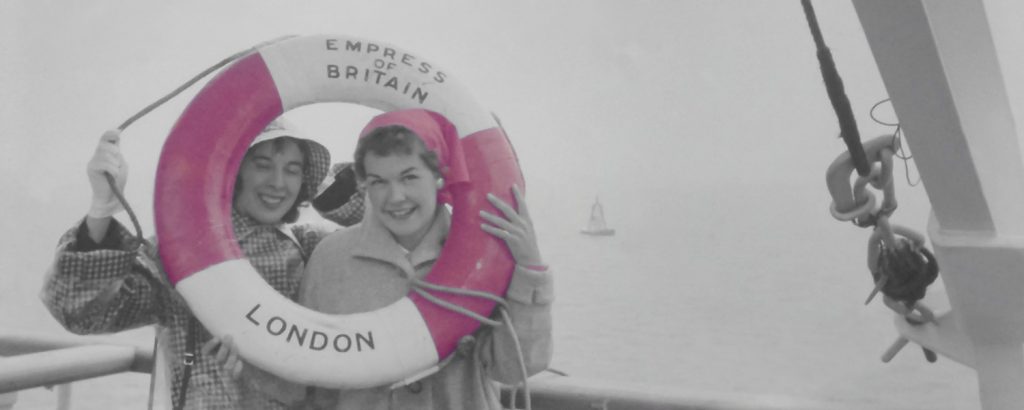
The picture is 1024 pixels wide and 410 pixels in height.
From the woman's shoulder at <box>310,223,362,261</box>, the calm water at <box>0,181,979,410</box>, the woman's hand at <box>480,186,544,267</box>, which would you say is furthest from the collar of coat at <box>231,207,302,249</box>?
the calm water at <box>0,181,979,410</box>

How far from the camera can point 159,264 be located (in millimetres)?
1126

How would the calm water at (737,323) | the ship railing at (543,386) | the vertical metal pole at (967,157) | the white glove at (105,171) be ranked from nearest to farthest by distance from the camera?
the vertical metal pole at (967,157)
the white glove at (105,171)
the ship railing at (543,386)
the calm water at (737,323)

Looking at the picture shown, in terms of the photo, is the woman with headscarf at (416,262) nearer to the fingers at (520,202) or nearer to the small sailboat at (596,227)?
the fingers at (520,202)

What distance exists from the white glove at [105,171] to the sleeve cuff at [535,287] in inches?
20.5

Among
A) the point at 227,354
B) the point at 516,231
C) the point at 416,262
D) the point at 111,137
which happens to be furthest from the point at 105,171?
the point at 516,231

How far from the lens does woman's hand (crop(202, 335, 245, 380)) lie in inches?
41.0

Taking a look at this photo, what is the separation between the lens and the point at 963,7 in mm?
931

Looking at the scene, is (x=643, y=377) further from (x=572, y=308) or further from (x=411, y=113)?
(x=411, y=113)

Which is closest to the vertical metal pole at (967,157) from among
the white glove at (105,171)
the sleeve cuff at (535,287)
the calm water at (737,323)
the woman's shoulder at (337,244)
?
the sleeve cuff at (535,287)

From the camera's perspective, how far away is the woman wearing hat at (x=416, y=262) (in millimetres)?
1056

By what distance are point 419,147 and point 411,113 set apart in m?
0.06

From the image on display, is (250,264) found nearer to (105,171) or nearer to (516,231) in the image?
(105,171)

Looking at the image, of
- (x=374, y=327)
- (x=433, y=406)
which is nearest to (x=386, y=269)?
(x=374, y=327)

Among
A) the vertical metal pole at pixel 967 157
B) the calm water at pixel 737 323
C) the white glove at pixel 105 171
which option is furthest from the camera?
the calm water at pixel 737 323
